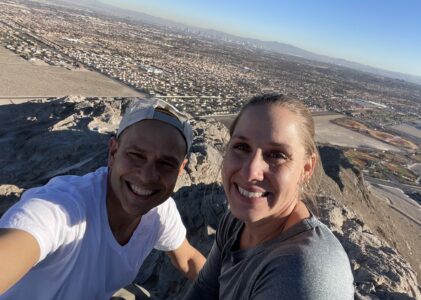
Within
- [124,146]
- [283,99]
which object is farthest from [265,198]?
[124,146]

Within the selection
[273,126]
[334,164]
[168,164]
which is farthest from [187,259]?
[334,164]

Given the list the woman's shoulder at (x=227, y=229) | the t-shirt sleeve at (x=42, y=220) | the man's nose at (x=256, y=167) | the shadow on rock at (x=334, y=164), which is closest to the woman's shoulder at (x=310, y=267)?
the man's nose at (x=256, y=167)

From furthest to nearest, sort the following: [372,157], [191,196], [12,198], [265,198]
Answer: [372,157] → [12,198] → [191,196] → [265,198]

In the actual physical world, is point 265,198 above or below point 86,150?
above

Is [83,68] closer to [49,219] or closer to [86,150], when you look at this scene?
[86,150]

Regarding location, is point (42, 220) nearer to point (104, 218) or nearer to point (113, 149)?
point (104, 218)

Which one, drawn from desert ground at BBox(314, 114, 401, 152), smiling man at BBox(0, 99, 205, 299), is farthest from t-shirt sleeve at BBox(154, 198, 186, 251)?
desert ground at BBox(314, 114, 401, 152)

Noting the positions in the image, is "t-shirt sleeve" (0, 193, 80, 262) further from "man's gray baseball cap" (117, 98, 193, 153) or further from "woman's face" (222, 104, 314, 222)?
"woman's face" (222, 104, 314, 222)
